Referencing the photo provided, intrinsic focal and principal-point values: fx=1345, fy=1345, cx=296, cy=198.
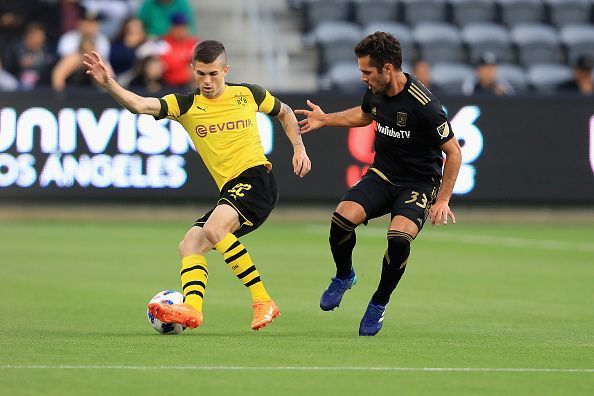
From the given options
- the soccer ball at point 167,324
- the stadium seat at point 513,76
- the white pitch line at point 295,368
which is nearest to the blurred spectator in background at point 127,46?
the stadium seat at point 513,76

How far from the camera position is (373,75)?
9445mm

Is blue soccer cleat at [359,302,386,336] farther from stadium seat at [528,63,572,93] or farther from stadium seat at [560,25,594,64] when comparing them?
stadium seat at [560,25,594,64]

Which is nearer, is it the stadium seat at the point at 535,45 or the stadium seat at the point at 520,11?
the stadium seat at the point at 535,45

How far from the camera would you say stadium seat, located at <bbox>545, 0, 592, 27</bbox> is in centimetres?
2638

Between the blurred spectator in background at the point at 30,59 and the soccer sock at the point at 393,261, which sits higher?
the blurred spectator in background at the point at 30,59

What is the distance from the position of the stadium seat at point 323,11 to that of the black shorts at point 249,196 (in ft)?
50.0

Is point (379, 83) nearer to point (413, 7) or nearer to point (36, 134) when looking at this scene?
point (36, 134)

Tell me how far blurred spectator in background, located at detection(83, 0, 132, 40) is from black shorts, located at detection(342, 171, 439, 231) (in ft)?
46.2

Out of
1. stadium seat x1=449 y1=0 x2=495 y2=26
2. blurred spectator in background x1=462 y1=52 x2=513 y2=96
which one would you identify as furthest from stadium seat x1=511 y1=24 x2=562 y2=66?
blurred spectator in background x1=462 y1=52 x2=513 y2=96

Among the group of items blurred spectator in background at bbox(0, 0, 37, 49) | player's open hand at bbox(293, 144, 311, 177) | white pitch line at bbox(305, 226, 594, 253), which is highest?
blurred spectator in background at bbox(0, 0, 37, 49)

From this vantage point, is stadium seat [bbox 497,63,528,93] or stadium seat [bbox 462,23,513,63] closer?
stadium seat [bbox 497,63,528,93]

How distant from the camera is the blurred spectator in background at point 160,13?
22.7 metres

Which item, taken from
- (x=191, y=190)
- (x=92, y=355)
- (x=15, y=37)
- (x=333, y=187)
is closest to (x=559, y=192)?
(x=333, y=187)

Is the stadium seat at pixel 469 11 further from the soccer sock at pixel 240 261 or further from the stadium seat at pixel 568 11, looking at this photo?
the soccer sock at pixel 240 261
